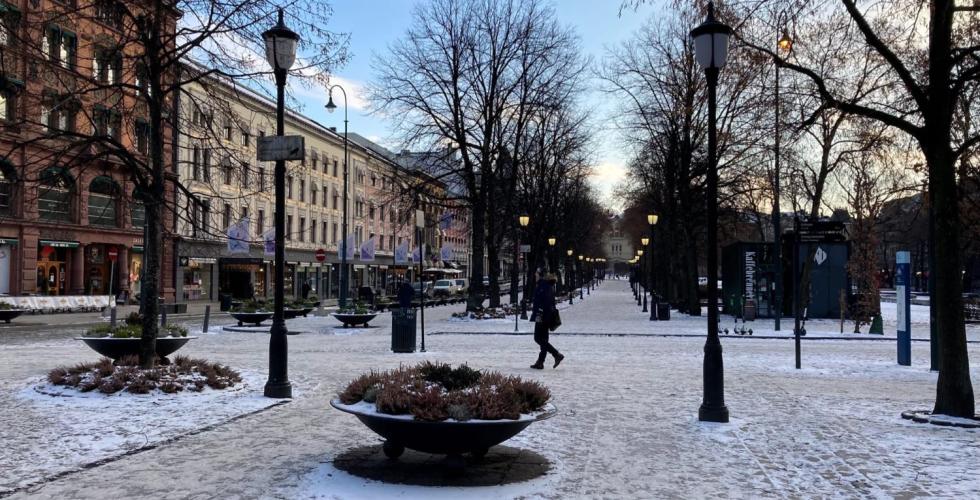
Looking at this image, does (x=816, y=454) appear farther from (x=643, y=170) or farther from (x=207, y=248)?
(x=207, y=248)

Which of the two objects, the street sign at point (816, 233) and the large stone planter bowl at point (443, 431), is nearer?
the large stone planter bowl at point (443, 431)

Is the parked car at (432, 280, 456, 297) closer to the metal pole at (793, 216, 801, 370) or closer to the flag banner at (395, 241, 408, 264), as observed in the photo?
the flag banner at (395, 241, 408, 264)

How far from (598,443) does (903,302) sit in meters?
10.2

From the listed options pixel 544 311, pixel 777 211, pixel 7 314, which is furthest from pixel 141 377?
pixel 777 211

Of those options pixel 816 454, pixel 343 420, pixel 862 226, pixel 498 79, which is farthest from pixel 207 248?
pixel 816 454

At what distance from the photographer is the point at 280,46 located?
10656 millimetres

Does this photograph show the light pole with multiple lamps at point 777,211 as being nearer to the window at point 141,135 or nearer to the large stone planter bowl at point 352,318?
the window at point 141,135

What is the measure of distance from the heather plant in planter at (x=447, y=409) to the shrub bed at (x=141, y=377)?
499cm

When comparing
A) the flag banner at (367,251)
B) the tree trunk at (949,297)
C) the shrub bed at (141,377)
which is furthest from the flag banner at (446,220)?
the tree trunk at (949,297)

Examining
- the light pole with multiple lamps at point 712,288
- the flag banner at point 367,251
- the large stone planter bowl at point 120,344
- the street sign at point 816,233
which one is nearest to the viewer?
the light pole with multiple lamps at point 712,288

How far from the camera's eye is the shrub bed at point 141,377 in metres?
10.6

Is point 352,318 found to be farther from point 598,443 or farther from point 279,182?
point 598,443

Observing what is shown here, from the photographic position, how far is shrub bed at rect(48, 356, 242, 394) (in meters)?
10.6

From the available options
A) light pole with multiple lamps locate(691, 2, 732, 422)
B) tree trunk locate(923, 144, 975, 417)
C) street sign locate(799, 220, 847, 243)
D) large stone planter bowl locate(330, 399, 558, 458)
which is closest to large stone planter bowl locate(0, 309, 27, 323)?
street sign locate(799, 220, 847, 243)
